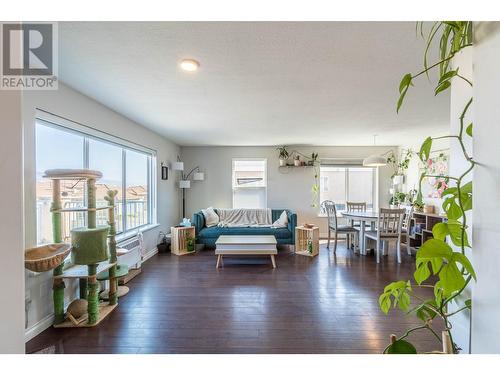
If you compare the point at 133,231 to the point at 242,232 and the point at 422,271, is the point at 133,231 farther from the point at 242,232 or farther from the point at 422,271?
the point at 422,271

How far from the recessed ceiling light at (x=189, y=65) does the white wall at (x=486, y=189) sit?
5.64 ft

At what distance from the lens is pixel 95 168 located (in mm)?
2855

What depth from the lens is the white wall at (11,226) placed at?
57 cm

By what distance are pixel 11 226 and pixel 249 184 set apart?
517 cm

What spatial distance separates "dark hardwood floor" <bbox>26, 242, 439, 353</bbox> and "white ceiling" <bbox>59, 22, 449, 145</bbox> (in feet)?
7.44

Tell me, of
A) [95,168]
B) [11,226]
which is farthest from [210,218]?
[11,226]

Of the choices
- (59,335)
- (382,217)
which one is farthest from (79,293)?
(382,217)

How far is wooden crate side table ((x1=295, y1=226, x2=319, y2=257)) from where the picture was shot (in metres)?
4.07

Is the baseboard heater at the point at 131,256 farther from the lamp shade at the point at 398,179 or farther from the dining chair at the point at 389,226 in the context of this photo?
the lamp shade at the point at 398,179

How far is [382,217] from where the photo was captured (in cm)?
376

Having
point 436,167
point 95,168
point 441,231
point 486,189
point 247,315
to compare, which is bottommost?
point 247,315

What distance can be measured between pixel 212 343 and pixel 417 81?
3055 mm

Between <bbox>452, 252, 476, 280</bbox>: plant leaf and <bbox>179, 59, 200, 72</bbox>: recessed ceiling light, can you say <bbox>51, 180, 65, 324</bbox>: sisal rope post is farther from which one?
<bbox>452, 252, 476, 280</bbox>: plant leaf

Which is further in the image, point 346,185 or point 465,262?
point 346,185
